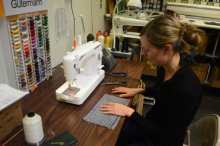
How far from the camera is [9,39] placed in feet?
3.40

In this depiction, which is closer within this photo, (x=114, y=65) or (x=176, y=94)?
(x=176, y=94)

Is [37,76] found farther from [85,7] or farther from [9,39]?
[85,7]

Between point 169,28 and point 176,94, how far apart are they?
0.34m

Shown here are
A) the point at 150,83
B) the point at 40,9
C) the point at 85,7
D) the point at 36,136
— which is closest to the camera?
the point at 36,136

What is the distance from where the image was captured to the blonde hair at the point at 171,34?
3.13ft

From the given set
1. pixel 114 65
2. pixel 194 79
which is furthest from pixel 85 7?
pixel 194 79

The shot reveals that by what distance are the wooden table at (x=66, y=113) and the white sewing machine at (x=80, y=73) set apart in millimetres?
51

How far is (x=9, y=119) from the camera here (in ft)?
2.94

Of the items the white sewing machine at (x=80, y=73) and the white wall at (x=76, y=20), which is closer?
the white sewing machine at (x=80, y=73)

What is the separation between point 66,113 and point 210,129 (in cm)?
86

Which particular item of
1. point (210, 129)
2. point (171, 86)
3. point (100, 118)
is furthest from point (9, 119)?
point (210, 129)

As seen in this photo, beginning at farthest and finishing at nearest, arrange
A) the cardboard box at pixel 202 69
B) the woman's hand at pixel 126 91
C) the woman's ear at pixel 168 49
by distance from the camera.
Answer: the cardboard box at pixel 202 69
the woman's hand at pixel 126 91
the woman's ear at pixel 168 49

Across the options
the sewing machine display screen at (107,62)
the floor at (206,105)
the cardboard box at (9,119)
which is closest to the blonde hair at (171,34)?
the sewing machine display screen at (107,62)

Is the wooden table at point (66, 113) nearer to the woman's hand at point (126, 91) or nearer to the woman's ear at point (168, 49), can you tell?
the woman's hand at point (126, 91)
